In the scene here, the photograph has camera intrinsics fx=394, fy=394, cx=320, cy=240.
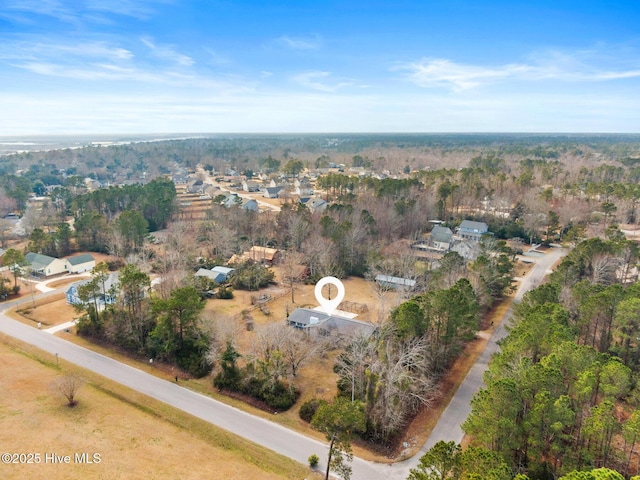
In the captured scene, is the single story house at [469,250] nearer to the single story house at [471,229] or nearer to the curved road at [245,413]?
the single story house at [471,229]

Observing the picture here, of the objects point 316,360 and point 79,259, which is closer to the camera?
point 316,360

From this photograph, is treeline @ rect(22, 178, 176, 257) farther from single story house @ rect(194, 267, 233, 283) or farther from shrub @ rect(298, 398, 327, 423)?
shrub @ rect(298, 398, 327, 423)

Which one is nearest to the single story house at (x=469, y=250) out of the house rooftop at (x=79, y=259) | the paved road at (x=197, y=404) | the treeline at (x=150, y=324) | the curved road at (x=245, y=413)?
the curved road at (x=245, y=413)

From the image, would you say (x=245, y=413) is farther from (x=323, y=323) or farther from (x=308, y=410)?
(x=323, y=323)

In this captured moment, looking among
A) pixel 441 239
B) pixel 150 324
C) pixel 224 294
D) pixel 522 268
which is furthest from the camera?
pixel 441 239

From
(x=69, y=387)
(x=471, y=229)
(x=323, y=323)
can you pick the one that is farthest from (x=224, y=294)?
(x=471, y=229)

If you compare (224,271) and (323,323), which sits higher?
(323,323)

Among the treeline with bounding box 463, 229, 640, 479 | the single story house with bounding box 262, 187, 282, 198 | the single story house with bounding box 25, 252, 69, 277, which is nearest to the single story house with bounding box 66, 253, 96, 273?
the single story house with bounding box 25, 252, 69, 277
